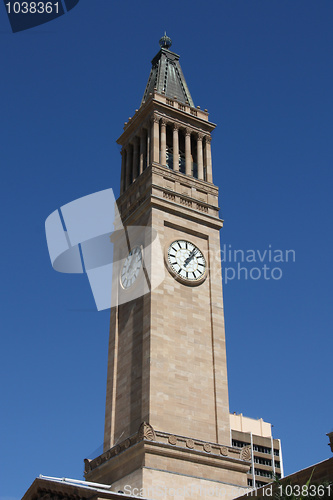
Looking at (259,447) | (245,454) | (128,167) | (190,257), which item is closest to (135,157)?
(128,167)

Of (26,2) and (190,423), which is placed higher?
(26,2)

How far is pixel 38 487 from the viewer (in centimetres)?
4203

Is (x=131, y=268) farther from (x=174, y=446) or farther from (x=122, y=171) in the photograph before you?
(x=174, y=446)

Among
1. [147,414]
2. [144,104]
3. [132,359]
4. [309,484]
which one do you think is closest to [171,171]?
[144,104]

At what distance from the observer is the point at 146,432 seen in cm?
4303

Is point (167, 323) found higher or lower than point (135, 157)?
lower

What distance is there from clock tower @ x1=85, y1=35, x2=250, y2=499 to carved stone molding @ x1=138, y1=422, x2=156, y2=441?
0.21 ft

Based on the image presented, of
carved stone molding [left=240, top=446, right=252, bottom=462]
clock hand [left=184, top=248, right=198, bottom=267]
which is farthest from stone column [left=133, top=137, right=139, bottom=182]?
carved stone molding [left=240, top=446, right=252, bottom=462]

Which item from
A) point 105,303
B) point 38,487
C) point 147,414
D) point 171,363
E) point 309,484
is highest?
point 105,303

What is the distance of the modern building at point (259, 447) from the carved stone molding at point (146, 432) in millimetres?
79278

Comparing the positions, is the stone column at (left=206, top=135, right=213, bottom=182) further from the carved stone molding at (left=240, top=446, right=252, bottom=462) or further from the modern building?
the modern building

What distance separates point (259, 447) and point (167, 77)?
81603 millimetres

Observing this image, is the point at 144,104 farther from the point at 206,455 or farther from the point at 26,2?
the point at 206,455

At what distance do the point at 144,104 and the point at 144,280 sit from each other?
60.2ft
